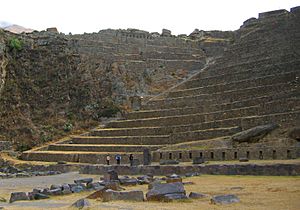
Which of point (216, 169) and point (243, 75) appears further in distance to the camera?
point (243, 75)

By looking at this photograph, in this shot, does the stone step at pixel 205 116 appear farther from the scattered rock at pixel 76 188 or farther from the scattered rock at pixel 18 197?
the scattered rock at pixel 18 197

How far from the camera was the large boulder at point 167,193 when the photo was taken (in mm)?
17719

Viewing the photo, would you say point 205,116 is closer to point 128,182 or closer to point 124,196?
point 128,182

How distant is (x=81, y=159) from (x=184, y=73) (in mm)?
20573

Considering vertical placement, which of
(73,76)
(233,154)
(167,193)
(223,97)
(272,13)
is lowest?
(167,193)

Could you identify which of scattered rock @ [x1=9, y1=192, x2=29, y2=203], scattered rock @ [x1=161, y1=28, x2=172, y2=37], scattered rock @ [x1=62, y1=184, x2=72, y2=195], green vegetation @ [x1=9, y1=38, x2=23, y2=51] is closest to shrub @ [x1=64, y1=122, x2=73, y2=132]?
green vegetation @ [x1=9, y1=38, x2=23, y2=51]

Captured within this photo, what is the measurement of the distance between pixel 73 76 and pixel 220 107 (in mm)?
19600

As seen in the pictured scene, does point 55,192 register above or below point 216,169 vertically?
below

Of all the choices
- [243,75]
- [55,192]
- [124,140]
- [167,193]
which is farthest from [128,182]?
[243,75]

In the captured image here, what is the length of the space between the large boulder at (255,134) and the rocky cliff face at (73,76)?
67.6 feet

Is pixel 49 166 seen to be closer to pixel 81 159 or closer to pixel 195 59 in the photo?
pixel 81 159

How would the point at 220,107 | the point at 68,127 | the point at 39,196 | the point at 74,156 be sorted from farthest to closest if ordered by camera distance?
the point at 68,127
the point at 74,156
the point at 220,107
the point at 39,196

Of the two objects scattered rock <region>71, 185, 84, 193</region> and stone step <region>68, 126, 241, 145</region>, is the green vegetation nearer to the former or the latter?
stone step <region>68, 126, 241, 145</region>

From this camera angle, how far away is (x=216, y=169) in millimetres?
27250
